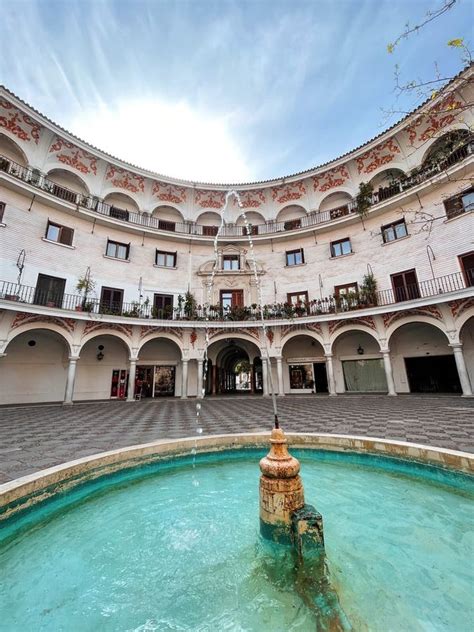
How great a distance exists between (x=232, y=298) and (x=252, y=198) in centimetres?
728

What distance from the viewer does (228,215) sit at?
62.6ft

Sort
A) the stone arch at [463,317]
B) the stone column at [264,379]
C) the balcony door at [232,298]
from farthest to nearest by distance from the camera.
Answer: the balcony door at [232,298], the stone column at [264,379], the stone arch at [463,317]

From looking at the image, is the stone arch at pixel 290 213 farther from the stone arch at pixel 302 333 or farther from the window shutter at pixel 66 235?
the window shutter at pixel 66 235

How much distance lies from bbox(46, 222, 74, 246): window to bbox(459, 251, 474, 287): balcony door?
1912 cm

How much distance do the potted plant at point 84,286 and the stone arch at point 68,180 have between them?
5092mm

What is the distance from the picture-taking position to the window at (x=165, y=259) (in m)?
17.2

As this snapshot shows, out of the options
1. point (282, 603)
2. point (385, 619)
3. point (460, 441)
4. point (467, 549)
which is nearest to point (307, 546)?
point (282, 603)

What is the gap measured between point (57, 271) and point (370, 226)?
16.9 m

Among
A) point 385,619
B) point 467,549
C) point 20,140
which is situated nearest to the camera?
point 385,619

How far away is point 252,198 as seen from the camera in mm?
19062

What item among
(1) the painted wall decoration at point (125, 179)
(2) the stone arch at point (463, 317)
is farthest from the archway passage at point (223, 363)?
(1) the painted wall decoration at point (125, 179)

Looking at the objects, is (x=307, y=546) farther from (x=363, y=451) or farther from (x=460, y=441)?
(x=460, y=441)

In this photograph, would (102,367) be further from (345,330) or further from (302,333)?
(345,330)

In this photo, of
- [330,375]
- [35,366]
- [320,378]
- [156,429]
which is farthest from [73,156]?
[320,378]
